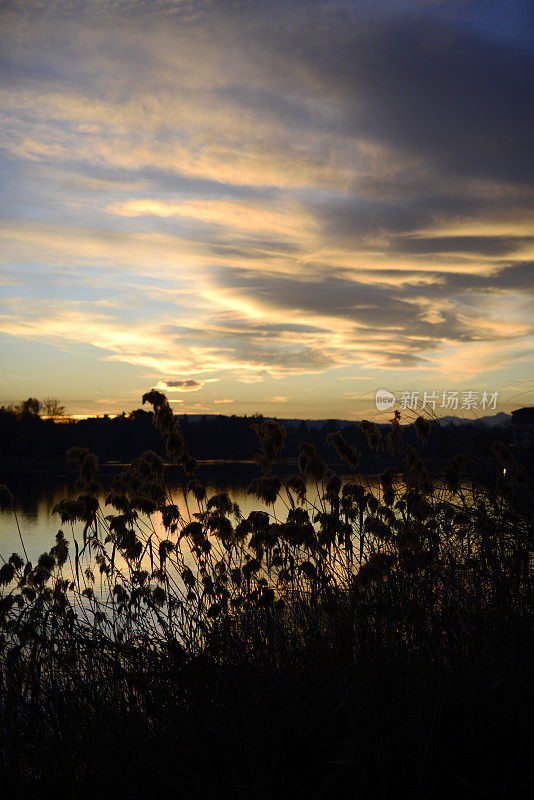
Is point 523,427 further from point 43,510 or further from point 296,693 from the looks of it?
point 43,510

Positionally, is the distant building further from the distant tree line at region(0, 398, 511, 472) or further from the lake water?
the lake water

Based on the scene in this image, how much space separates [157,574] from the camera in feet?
24.7

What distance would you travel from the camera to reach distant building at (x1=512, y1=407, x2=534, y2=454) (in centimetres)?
943

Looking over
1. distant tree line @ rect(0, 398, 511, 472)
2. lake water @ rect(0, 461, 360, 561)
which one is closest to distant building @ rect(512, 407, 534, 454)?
distant tree line @ rect(0, 398, 511, 472)

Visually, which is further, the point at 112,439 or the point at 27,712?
the point at 112,439

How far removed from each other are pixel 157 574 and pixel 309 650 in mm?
3023

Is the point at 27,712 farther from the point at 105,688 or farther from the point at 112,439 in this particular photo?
the point at 112,439

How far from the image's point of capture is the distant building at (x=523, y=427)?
9.43 metres

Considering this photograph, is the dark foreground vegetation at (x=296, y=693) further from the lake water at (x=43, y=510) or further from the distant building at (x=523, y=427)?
the distant building at (x=523, y=427)

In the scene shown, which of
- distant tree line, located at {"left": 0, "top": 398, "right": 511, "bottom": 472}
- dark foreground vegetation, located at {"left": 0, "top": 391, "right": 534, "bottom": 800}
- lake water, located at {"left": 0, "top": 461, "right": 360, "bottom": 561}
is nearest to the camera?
dark foreground vegetation, located at {"left": 0, "top": 391, "right": 534, "bottom": 800}

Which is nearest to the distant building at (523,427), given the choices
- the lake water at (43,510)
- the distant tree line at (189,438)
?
the distant tree line at (189,438)

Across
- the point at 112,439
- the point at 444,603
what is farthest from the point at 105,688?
the point at 112,439

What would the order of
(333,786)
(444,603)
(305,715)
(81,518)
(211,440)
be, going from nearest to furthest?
(333,786), (305,715), (444,603), (81,518), (211,440)

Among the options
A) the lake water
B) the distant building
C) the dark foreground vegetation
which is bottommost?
the lake water
